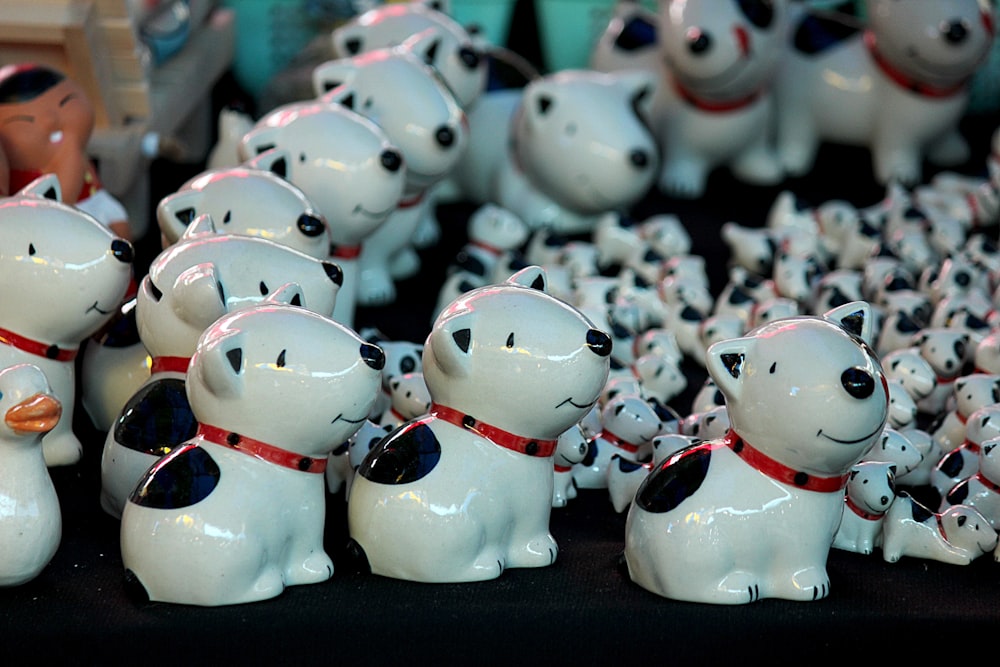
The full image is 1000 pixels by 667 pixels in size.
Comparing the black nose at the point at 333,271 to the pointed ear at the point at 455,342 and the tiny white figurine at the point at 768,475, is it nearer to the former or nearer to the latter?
the pointed ear at the point at 455,342

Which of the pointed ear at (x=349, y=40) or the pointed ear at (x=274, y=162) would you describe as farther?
the pointed ear at (x=349, y=40)

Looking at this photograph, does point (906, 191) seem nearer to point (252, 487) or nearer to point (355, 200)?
point (355, 200)

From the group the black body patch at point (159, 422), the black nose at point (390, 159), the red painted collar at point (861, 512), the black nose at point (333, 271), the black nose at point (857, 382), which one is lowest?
Result: the red painted collar at point (861, 512)

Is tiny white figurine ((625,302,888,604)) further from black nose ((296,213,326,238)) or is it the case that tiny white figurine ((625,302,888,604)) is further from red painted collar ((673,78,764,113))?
red painted collar ((673,78,764,113))

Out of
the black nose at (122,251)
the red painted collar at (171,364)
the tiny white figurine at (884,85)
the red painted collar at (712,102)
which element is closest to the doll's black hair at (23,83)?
the black nose at (122,251)

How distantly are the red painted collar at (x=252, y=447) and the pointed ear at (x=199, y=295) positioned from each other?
16 centimetres

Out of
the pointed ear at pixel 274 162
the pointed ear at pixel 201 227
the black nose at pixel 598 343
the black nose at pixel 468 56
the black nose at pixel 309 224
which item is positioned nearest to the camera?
the black nose at pixel 598 343

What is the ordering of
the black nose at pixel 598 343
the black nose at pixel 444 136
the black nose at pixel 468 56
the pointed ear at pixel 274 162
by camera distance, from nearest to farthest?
the black nose at pixel 598 343
the pointed ear at pixel 274 162
the black nose at pixel 444 136
the black nose at pixel 468 56

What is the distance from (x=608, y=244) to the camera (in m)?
2.78

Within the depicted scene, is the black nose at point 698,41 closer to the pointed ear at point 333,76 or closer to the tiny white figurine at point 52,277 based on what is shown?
the pointed ear at point 333,76

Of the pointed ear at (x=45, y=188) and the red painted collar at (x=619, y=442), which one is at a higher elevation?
the pointed ear at (x=45, y=188)

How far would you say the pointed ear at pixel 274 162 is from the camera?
2.08 metres

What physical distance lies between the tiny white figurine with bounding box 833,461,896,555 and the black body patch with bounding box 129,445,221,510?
0.78 metres

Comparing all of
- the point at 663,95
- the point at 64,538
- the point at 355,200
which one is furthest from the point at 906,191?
the point at 64,538
